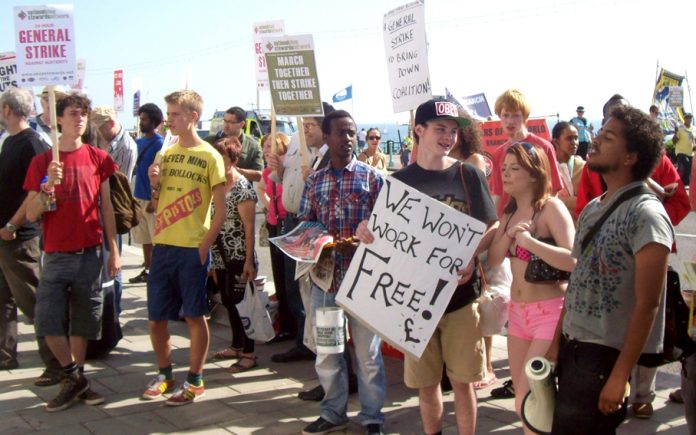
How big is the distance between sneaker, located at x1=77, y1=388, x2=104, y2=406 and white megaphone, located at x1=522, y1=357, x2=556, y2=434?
132 inches

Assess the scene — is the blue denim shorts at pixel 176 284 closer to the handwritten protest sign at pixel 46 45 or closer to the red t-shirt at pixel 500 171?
the handwritten protest sign at pixel 46 45

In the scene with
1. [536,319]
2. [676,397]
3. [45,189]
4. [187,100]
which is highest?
[187,100]

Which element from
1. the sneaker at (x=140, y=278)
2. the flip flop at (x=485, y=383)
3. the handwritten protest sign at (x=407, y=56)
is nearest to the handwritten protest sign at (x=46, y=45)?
the handwritten protest sign at (x=407, y=56)

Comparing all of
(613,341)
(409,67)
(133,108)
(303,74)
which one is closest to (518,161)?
(613,341)

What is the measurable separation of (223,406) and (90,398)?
96 cm

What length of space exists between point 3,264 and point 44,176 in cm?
130

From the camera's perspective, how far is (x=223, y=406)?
5469mm

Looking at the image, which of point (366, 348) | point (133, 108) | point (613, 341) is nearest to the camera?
point (613, 341)

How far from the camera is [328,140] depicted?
16.8ft

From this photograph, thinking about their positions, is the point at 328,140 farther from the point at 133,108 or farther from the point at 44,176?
the point at 133,108

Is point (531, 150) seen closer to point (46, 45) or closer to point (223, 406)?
→ point (223, 406)

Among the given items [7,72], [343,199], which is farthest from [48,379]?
[7,72]

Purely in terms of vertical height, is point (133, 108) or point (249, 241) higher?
point (133, 108)

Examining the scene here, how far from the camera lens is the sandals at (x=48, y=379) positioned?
19.6 feet
